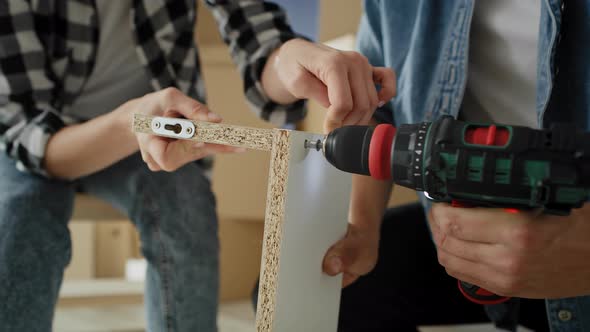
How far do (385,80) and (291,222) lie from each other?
0.80 feet

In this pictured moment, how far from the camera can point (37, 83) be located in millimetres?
870

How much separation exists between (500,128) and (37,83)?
74 cm

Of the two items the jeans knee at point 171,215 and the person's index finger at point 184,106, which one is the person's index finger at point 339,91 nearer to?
the person's index finger at point 184,106

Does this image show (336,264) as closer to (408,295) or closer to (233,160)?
(408,295)

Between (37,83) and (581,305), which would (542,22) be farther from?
(37,83)

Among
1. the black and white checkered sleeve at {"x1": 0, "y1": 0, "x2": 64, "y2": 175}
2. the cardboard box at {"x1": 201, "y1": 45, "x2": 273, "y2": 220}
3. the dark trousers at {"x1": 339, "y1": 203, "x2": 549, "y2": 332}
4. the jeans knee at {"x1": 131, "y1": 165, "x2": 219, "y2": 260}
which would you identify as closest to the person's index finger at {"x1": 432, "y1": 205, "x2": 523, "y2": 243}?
the dark trousers at {"x1": 339, "y1": 203, "x2": 549, "y2": 332}

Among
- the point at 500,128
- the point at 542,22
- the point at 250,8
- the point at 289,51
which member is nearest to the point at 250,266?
the point at 250,8

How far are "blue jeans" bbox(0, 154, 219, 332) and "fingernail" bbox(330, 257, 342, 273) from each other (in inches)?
13.3

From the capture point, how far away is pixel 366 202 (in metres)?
0.81

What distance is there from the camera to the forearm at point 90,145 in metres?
0.75

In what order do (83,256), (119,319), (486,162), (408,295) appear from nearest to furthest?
(486,162)
(408,295)
(119,319)
(83,256)

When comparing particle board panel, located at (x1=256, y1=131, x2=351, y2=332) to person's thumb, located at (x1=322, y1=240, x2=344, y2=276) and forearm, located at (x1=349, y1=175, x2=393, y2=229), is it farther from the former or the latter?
forearm, located at (x1=349, y1=175, x2=393, y2=229)

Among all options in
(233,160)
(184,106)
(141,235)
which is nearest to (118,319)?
(233,160)

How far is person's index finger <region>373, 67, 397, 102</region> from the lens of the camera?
2.21 feet
